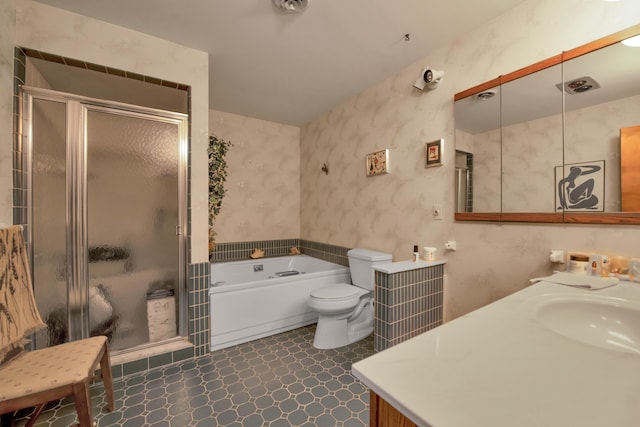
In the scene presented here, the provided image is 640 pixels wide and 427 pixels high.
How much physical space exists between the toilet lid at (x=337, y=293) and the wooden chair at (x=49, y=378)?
1450 millimetres

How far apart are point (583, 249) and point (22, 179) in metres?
3.34

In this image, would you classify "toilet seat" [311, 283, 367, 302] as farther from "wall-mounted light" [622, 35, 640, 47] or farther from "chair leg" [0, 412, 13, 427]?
"wall-mounted light" [622, 35, 640, 47]

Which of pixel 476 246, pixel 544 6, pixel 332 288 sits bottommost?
pixel 332 288

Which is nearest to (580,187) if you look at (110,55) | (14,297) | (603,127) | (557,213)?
(557,213)

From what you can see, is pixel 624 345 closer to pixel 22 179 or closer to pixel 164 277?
pixel 164 277

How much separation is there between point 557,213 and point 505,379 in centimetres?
146

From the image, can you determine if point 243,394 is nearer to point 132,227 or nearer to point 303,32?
point 132,227

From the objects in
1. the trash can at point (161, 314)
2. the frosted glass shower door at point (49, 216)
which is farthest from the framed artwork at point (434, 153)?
the frosted glass shower door at point (49, 216)

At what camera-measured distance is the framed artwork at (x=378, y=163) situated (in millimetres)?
2578

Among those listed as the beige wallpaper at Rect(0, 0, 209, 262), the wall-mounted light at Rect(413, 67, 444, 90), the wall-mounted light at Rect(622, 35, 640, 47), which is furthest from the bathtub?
the wall-mounted light at Rect(622, 35, 640, 47)

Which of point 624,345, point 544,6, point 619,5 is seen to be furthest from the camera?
point 544,6

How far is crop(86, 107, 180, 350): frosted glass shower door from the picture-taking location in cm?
188

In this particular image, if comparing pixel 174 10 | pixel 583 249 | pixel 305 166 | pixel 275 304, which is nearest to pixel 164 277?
pixel 275 304

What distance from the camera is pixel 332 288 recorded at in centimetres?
240
